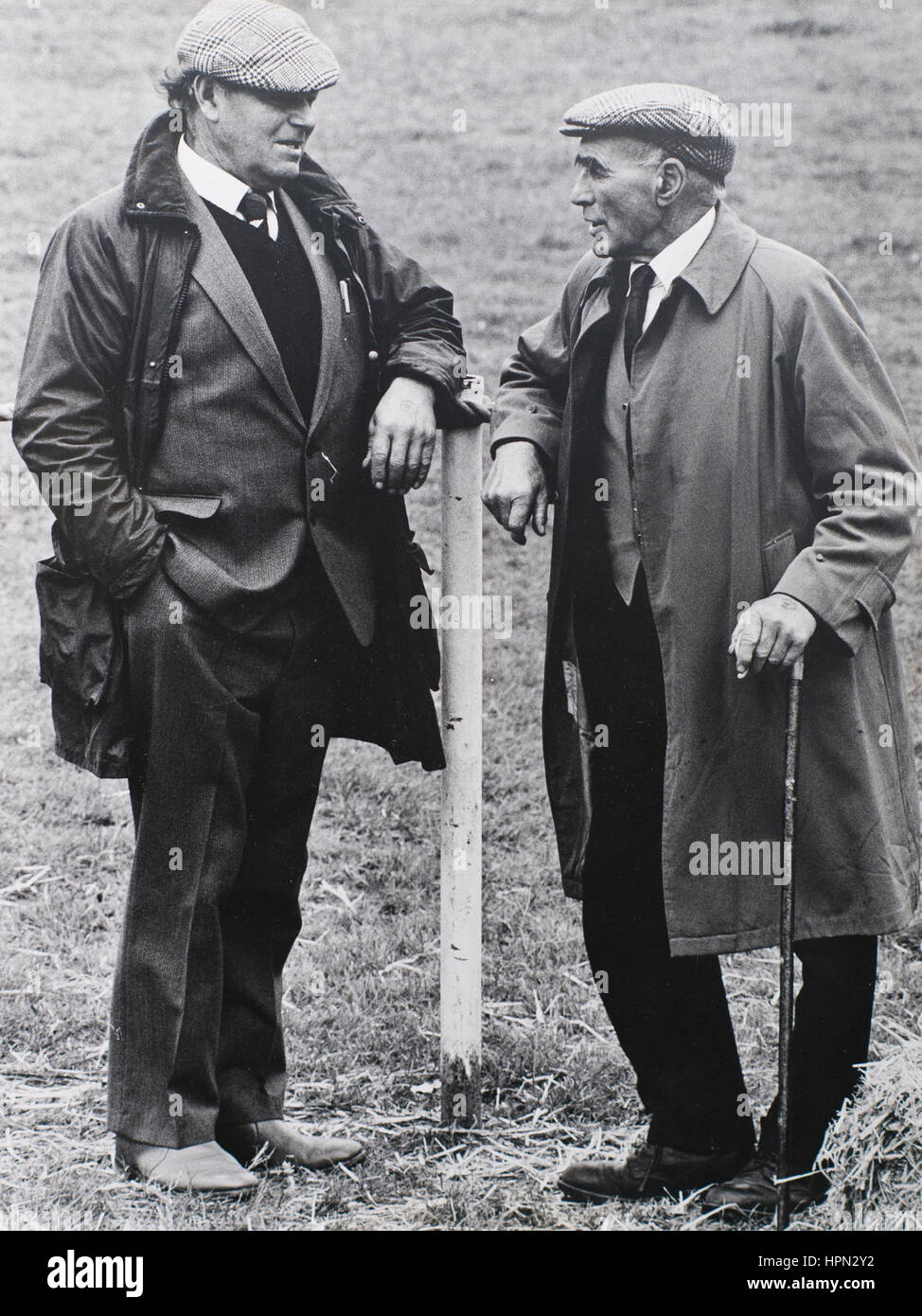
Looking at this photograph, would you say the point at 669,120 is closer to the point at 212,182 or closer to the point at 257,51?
the point at 257,51

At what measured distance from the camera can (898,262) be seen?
8297 mm

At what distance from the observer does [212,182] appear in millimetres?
3191

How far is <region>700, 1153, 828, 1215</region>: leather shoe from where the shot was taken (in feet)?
10.6

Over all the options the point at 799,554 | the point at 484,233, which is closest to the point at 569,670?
the point at 799,554

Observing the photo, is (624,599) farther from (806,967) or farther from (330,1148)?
(330,1148)

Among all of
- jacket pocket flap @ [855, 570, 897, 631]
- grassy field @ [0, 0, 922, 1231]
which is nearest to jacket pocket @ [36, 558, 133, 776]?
grassy field @ [0, 0, 922, 1231]

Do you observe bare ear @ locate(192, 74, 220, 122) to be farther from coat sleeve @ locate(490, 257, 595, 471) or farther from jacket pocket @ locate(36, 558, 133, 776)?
jacket pocket @ locate(36, 558, 133, 776)

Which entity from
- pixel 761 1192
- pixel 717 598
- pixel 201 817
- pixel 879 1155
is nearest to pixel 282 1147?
pixel 201 817

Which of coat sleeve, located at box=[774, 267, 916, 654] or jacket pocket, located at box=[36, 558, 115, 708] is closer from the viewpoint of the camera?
coat sleeve, located at box=[774, 267, 916, 654]

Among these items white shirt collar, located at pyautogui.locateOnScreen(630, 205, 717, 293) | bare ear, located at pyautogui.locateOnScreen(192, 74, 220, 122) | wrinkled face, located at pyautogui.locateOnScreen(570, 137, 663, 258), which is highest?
bare ear, located at pyautogui.locateOnScreen(192, 74, 220, 122)

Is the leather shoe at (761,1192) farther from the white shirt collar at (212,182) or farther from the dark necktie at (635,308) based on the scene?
the white shirt collar at (212,182)

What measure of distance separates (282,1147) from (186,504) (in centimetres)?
151

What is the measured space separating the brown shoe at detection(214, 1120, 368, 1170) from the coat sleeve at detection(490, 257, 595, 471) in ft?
5.40

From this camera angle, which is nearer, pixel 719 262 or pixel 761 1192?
pixel 719 262
